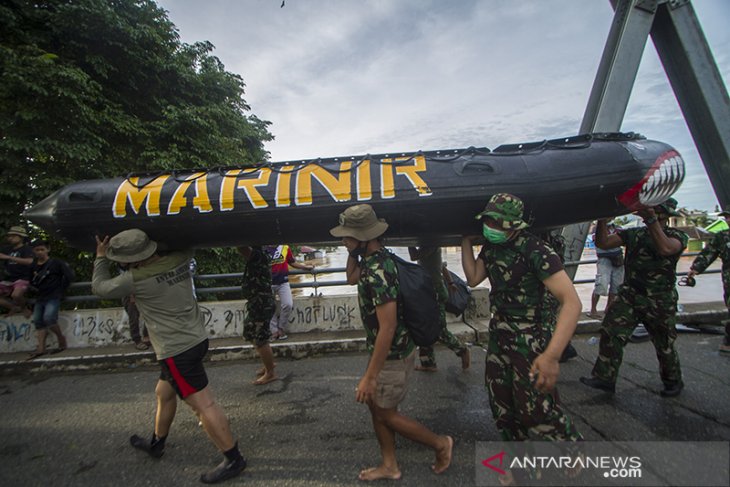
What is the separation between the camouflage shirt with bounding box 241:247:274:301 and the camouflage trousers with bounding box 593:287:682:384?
10.7ft

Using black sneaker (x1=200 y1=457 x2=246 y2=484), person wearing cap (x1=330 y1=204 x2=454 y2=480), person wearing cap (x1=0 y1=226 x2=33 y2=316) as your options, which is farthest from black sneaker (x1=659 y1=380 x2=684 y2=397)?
person wearing cap (x1=0 y1=226 x2=33 y2=316)

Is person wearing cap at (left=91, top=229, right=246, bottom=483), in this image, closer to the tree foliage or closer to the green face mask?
the green face mask

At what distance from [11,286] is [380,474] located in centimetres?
592

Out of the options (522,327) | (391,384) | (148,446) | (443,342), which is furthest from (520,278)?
(148,446)

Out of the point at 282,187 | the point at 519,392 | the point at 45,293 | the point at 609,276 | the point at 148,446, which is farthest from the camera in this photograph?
the point at 609,276

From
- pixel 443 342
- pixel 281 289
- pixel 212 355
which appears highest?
pixel 281 289

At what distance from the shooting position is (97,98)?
26.0 ft

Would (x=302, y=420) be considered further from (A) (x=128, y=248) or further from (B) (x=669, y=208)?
(B) (x=669, y=208)

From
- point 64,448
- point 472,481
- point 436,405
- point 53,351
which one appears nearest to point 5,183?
point 53,351

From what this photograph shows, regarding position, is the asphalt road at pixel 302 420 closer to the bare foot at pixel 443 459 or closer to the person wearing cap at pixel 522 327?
the bare foot at pixel 443 459

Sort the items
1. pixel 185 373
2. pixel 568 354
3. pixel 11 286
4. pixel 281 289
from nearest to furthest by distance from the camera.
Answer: pixel 185 373, pixel 568 354, pixel 11 286, pixel 281 289

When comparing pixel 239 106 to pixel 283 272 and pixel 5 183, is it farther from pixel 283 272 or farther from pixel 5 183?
pixel 283 272

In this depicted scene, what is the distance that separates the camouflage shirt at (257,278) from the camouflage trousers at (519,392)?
2438 mm

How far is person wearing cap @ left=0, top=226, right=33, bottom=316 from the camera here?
15.6 ft
